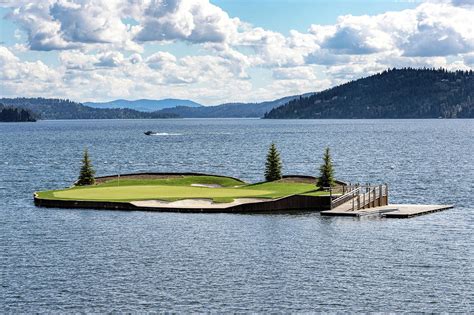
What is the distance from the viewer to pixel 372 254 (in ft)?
177

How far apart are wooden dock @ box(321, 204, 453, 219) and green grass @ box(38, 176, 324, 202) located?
6409mm

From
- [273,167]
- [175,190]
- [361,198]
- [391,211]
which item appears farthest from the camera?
[273,167]

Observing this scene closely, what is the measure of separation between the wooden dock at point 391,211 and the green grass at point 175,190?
6.41 m

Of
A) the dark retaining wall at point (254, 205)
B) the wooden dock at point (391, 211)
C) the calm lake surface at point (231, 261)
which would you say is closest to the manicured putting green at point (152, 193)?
the dark retaining wall at point (254, 205)

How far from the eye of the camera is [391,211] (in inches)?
2918

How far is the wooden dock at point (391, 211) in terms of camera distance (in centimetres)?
7200

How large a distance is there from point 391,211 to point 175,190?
23584 millimetres

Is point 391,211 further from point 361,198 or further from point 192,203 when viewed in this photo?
point 192,203

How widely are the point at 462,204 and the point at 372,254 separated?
3279 centimetres

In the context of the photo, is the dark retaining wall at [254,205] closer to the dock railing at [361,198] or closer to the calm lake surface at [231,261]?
the dock railing at [361,198]

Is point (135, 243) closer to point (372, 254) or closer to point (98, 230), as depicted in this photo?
point (98, 230)

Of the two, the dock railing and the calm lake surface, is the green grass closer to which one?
the dock railing

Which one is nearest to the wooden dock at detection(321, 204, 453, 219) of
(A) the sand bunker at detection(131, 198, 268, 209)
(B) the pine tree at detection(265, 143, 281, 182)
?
(A) the sand bunker at detection(131, 198, 268, 209)

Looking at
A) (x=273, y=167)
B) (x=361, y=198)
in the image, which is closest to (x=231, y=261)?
(x=361, y=198)
